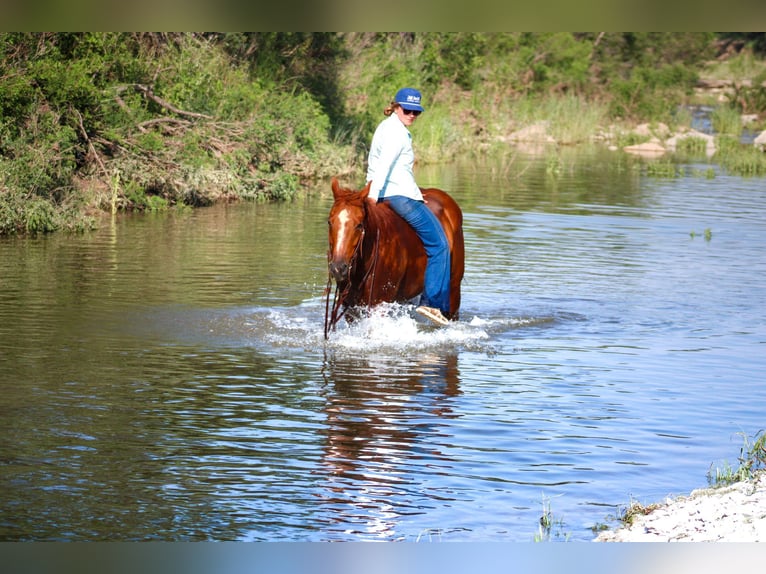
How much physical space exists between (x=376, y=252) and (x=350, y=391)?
1.34 meters

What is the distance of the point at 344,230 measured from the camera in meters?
8.98

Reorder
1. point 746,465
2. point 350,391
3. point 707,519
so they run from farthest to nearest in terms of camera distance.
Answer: point 350,391 < point 746,465 < point 707,519

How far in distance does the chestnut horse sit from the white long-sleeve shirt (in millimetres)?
209

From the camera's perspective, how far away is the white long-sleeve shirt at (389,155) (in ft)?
32.0

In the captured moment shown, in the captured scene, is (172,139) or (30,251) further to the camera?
(172,139)

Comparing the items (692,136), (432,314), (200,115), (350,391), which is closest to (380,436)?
(350,391)

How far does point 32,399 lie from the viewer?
8219 millimetres

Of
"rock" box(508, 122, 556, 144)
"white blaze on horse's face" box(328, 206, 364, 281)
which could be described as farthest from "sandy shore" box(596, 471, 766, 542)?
"rock" box(508, 122, 556, 144)

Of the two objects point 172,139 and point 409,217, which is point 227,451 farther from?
point 172,139

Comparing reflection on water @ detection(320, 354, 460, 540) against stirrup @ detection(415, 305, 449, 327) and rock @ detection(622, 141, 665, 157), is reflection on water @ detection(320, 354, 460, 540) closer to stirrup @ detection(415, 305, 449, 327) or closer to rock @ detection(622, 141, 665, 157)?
stirrup @ detection(415, 305, 449, 327)

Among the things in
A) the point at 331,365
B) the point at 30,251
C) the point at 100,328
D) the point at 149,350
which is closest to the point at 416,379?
the point at 331,365

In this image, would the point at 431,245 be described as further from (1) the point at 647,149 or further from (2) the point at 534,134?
(2) the point at 534,134

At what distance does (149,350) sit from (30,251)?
20.7 feet

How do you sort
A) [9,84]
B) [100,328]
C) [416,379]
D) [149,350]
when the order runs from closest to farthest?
[416,379], [149,350], [100,328], [9,84]
